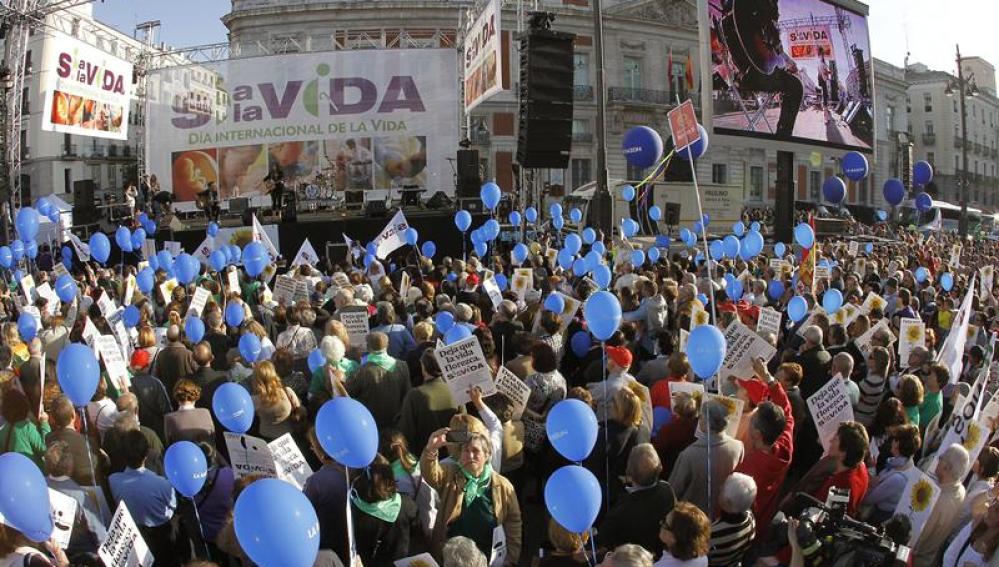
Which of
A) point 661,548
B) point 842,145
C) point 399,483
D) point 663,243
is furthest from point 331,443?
point 842,145

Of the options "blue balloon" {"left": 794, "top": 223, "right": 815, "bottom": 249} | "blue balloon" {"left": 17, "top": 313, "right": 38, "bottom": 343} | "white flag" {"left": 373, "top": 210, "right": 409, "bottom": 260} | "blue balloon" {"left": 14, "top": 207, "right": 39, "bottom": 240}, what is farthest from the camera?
"white flag" {"left": 373, "top": 210, "right": 409, "bottom": 260}

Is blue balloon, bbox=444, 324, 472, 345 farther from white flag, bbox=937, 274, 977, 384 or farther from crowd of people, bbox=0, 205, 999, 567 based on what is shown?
white flag, bbox=937, 274, 977, 384

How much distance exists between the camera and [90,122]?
1747 cm

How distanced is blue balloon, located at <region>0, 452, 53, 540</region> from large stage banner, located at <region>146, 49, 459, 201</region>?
19489mm

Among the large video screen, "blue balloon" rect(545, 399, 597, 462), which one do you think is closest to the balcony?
the large video screen

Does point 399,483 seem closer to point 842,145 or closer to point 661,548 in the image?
point 661,548

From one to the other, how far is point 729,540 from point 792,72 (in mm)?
18402

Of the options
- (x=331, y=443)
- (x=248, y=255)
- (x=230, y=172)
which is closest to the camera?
(x=331, y=443)

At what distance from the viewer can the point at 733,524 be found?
3609mm

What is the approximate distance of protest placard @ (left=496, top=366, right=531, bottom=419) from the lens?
484 cm

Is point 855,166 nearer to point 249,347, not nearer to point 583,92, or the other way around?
point 249,347

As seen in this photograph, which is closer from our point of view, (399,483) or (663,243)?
(399,483)

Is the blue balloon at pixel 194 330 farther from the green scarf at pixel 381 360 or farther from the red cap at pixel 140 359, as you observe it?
the green scarf at pixel 381 360

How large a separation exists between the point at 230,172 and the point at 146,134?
2377 millimetres
